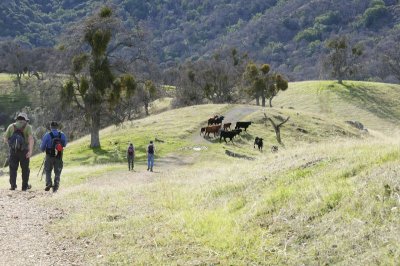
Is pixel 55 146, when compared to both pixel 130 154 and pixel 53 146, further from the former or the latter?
pixel 130 154

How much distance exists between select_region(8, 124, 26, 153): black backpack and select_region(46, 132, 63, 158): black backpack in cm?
83

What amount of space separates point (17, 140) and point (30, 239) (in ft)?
22.9

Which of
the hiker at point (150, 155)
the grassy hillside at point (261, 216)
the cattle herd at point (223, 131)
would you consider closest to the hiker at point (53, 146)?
the grassy hillside at point (261, 216)

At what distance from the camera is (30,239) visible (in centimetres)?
947

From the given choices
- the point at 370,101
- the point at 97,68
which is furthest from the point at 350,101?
Answer: the point at 97,68

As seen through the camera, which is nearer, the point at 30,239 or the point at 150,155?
the point at 30,239

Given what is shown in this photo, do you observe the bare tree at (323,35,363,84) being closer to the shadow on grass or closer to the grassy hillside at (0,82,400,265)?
the shadow on grass

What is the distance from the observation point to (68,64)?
150ft

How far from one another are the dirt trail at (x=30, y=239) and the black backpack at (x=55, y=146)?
103 inches

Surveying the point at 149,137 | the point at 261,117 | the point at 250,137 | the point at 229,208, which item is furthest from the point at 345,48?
the point at 229,208

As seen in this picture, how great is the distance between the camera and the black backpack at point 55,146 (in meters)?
15.8

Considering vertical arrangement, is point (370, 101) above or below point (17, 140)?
below

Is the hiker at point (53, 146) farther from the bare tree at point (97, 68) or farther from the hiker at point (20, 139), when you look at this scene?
the bare tree at point (97, 68)

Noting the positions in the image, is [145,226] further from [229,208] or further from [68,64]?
[68,64]
